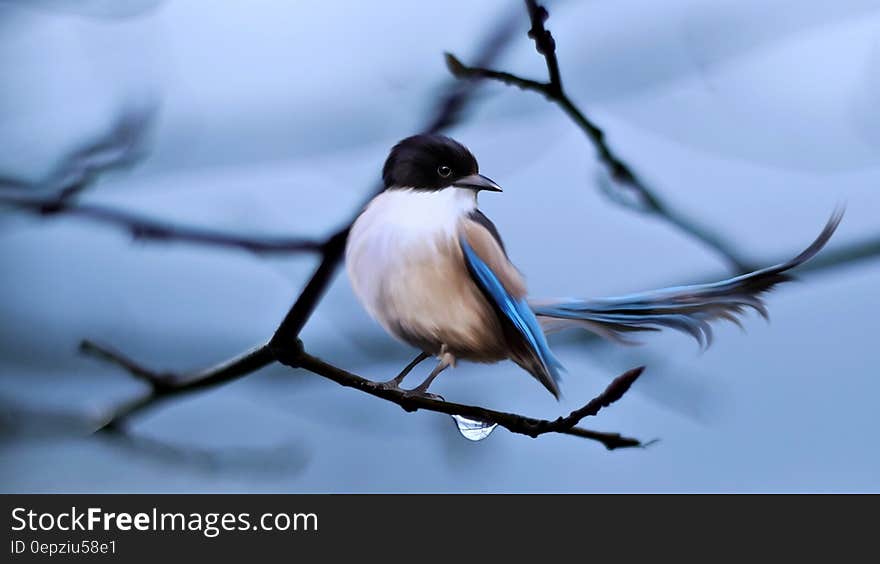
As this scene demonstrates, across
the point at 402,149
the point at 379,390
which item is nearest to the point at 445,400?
the point at 379,390

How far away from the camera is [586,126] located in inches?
26.9

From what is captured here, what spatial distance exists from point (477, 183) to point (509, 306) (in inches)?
3.3

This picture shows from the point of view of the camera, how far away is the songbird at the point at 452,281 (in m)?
0.60

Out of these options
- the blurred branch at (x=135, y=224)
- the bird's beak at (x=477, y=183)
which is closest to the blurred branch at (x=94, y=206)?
the blurred branch at (x=135, y=224)

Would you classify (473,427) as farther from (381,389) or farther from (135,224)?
(135,224)

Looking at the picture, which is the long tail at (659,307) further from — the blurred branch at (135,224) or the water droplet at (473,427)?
the blurred branch at (135,224)

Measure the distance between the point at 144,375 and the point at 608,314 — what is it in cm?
31

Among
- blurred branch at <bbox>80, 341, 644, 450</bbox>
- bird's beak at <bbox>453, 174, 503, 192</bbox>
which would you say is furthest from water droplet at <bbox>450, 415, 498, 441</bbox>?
bird's beak at <bbox>453, 174, 503, 192</bbox>

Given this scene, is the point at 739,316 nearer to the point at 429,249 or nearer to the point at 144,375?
the point at 429,249

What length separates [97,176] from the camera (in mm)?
712

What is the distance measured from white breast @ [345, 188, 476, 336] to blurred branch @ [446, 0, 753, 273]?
0.11 m

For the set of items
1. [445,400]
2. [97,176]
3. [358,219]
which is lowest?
[445,400]

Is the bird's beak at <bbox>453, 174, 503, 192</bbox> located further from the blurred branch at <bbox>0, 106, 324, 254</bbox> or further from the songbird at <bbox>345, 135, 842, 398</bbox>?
the blurred branch at <bbox>0, 106, 324, 254</bbox>

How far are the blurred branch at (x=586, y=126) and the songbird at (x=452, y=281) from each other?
76mm
